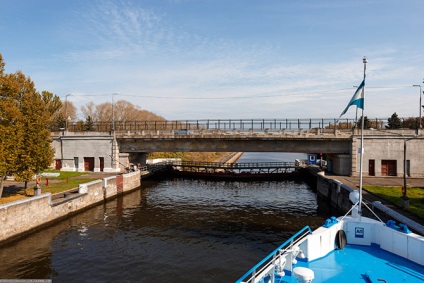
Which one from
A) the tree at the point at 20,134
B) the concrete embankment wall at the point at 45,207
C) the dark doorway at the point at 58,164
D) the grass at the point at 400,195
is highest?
the tree at the point at 20,134

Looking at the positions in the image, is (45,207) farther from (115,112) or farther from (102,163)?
(115,112)

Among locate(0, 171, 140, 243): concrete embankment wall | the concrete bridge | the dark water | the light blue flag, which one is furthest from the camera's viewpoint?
the concrete bridge

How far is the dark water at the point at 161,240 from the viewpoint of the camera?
16281mm

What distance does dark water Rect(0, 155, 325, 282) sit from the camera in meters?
16.3

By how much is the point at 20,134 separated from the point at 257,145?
29.8 meters

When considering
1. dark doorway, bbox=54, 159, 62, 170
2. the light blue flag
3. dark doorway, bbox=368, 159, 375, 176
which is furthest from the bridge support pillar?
the light blue flag

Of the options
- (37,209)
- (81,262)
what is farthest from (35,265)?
(37,209)

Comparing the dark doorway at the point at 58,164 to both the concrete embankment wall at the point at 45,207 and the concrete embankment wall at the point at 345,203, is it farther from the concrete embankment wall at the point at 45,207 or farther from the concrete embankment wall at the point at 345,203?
the concrete embankment wall at the point at 345,203

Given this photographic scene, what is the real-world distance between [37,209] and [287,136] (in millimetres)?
31285

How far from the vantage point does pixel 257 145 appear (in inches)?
1740

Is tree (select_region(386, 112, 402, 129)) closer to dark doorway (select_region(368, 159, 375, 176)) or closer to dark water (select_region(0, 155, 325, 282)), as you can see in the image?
dark doorway (select_region(368, 159, 375, 176))

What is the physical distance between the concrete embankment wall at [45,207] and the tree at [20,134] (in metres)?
3.49

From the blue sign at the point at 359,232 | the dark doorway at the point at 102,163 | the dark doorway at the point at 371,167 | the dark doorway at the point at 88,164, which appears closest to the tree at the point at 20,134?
the dark doorway at the point at 102,163

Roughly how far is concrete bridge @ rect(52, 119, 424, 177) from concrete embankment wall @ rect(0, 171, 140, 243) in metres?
12.0
